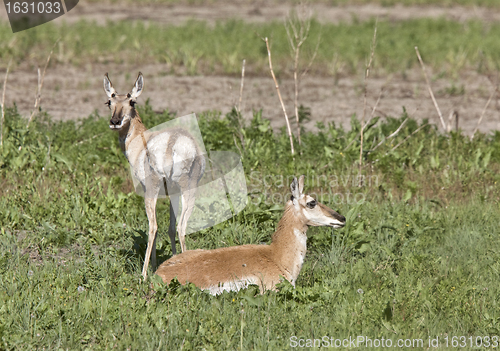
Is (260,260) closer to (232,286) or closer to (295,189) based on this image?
(232,286)

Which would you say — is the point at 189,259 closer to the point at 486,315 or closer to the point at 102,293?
the point at 102,293

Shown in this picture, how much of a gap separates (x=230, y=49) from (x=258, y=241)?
10551mm

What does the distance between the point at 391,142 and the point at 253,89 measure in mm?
5707

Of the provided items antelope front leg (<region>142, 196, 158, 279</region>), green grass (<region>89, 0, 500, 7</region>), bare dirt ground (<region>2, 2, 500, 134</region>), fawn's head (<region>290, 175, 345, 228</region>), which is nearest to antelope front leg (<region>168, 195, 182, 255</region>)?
antelope front leg (<region>142, 196, 158, 279</region>)

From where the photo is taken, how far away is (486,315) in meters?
5.27

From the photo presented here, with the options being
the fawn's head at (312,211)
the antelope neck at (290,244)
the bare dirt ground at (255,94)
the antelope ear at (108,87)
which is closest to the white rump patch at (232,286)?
the antelope neck at (290,244)

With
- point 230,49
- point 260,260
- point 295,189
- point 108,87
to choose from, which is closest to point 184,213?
point 260,260

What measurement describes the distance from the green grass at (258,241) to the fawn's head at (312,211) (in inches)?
24.0

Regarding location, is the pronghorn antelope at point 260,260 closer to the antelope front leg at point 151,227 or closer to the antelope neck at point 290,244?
→ the antelope neck at point 290,244

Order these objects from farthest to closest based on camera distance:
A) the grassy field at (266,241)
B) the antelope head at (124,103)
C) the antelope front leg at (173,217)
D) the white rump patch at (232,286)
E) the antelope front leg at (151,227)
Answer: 1. the antelope front leg at (173,217)
2. the antelope head at (124,103)
3. the antelope front leg at (151,227)
4. the white rump patch at (232,286)
5. the grassy field at (266,241)

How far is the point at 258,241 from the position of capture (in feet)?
23.7

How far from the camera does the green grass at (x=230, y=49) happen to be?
16.4 m

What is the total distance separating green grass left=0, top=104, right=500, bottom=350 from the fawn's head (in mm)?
610

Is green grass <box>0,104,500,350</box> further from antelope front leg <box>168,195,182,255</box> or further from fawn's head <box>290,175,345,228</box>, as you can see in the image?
fawn's head <box>290,175,345,228</box>
